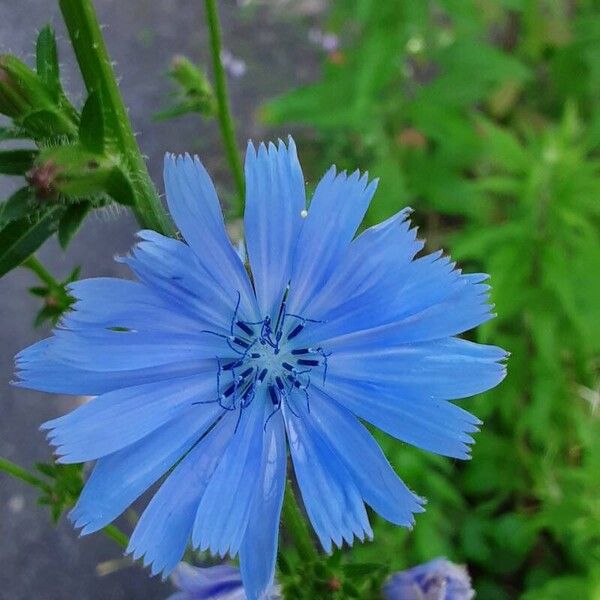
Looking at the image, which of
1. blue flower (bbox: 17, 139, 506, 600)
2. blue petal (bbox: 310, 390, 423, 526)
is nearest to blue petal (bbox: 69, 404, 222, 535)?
blue flower (bbox: 17, 139, 506, 600)

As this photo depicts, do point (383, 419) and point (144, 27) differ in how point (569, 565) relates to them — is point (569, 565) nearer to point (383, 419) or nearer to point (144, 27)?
point (383, 419)

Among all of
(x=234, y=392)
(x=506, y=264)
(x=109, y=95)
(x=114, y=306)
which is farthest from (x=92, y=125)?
(x=506, y=264)

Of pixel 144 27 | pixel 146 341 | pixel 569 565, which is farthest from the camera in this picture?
pixel 144 27

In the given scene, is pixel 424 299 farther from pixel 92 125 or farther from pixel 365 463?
pixel 92 125

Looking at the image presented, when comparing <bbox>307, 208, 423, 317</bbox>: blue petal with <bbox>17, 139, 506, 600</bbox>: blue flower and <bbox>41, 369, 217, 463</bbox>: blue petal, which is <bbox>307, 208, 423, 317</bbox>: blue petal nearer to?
<bbox>17, 139, 506, 600</bbox>: blue flower

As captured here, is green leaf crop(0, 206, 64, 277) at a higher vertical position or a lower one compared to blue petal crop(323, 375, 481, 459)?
higher

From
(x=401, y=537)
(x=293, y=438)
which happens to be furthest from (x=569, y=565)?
(x=293, y=438)

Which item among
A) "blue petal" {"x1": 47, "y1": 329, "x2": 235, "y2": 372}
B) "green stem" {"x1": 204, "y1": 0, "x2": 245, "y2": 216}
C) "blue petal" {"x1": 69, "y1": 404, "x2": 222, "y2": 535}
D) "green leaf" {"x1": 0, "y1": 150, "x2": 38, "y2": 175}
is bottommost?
"blue petal" {"x1": 69, "y1": 404, "x2": 222, "y2": 535}

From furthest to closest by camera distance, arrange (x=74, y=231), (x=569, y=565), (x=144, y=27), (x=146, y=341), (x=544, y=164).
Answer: (x=144, y=27) < (x=569, y=565) < (x=544, y=164) < (x=146, y=341) < (x=74, y=231)
